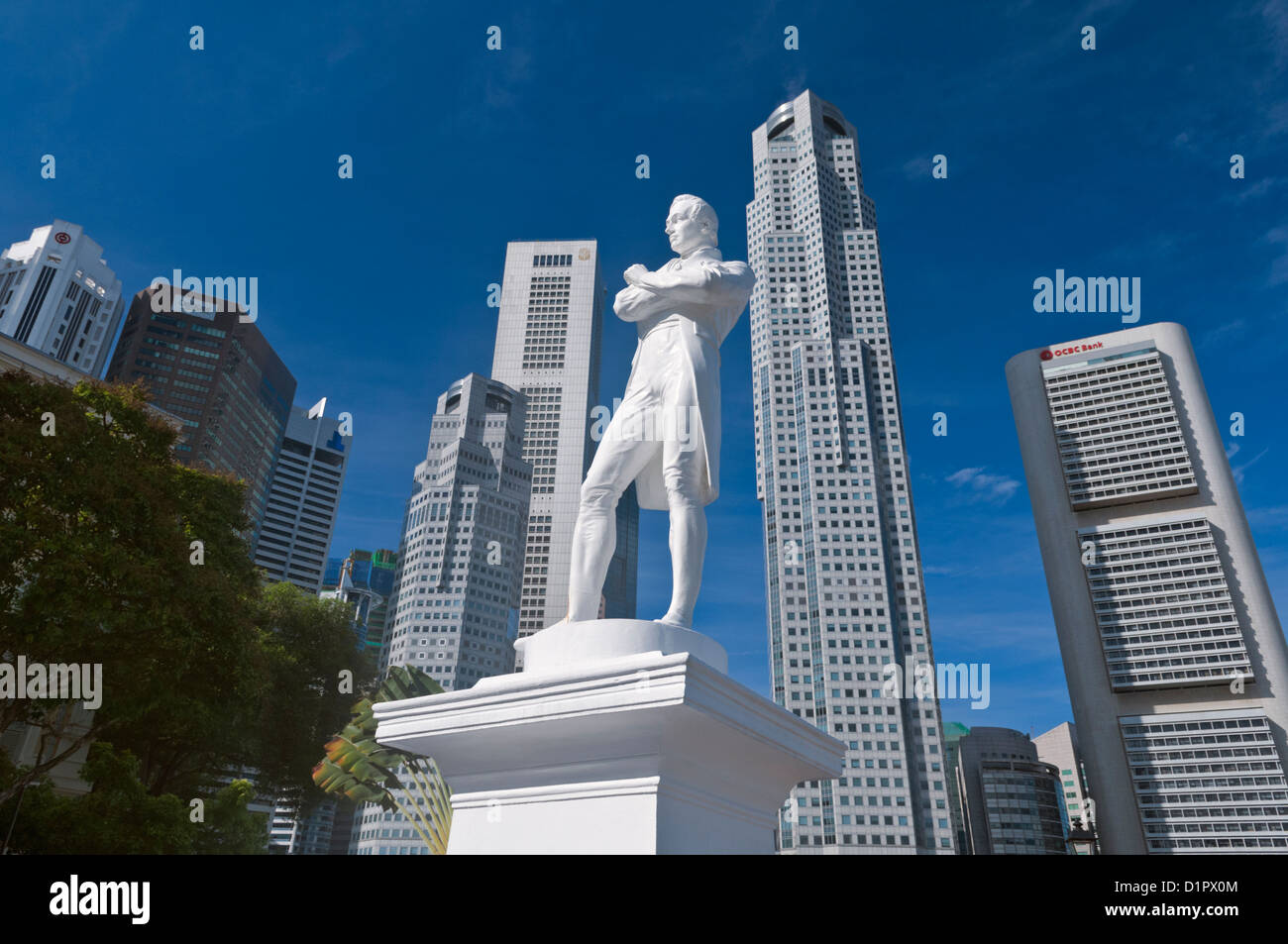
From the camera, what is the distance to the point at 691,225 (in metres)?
5.40

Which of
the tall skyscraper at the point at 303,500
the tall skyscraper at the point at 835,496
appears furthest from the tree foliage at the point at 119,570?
the tall skyscraper at the point at 303,500

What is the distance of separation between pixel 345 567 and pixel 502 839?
163978mm

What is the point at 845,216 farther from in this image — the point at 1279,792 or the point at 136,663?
the point at 136,663

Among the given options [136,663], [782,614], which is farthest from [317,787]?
[782,614]

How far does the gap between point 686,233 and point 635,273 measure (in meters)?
0.48

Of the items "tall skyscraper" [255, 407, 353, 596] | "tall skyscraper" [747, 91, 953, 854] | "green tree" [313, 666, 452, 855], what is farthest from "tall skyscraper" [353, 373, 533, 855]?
"green tree" [313, 666, 452, 855]

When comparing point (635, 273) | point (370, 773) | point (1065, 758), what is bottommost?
point (370, 773)

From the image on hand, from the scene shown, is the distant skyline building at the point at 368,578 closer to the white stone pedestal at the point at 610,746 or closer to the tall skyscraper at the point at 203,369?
the tall skyscraper at the point at 203,369

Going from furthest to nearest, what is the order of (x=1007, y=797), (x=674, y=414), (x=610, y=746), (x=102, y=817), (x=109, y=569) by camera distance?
1. (x=1007, y=797)
2. (x=102, y=817)
3. (x=109, y=569)
4. (x=674, y=414)
5. (x=610, y=746)

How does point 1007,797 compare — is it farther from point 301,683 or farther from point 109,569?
point 109,569

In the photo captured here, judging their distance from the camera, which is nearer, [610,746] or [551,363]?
[610,746]

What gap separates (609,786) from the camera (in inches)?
140

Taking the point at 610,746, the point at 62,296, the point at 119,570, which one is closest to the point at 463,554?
the point at 62,296

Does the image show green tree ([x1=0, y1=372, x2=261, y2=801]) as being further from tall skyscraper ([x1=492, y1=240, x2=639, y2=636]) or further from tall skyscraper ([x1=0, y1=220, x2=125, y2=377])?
tall skyscraper ([x1=492, y1=240, x2=639, y2=636])
